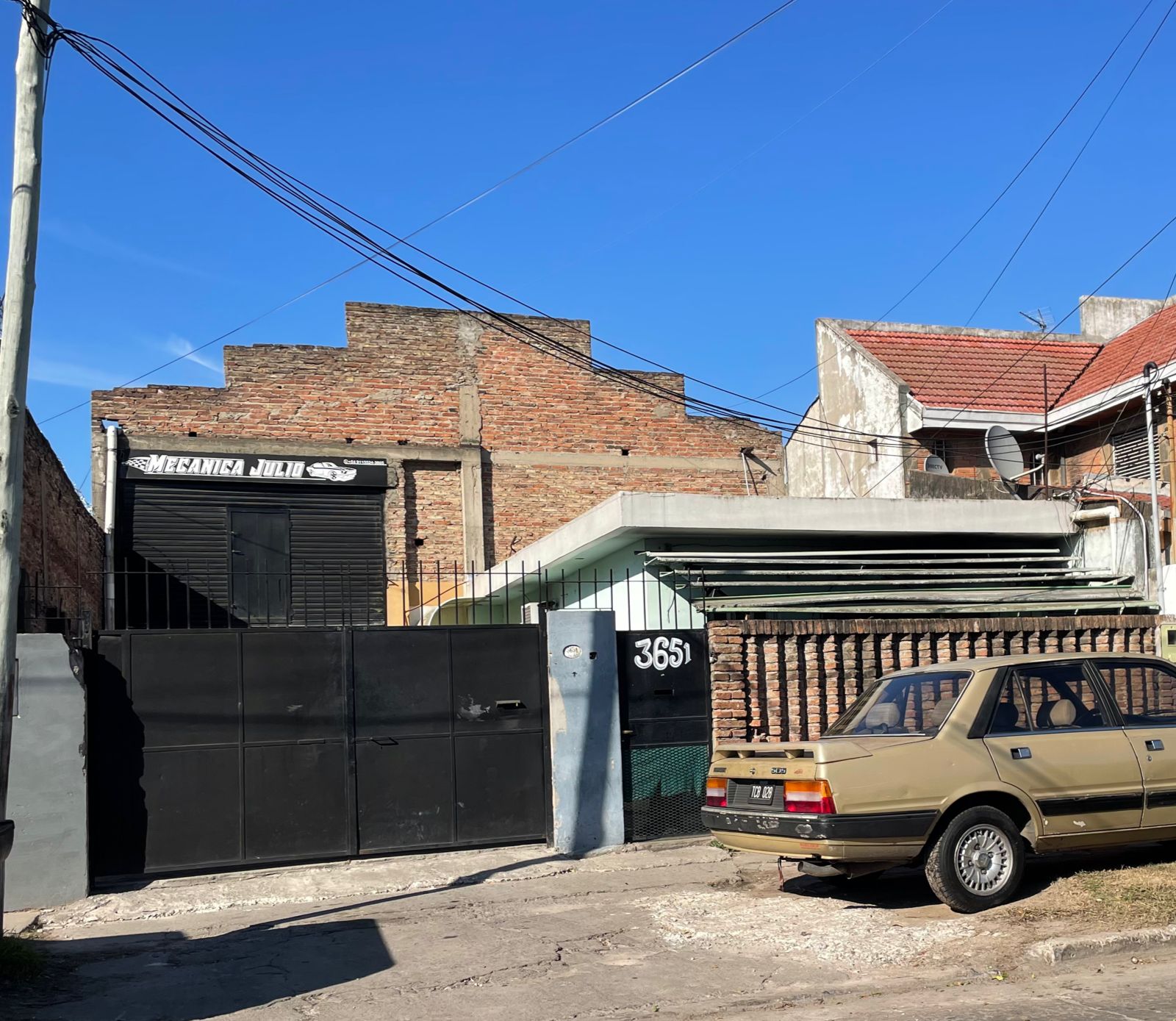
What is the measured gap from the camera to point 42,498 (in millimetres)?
13977

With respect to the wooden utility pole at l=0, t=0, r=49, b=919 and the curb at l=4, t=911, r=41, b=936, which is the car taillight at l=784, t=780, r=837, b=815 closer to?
the wooden utility pole at l=0, t=0, r=49, b=919

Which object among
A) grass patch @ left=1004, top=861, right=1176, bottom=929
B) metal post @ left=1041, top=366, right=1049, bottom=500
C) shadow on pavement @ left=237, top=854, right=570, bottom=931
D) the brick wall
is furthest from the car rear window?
metal post @ left=1041, top=366, right=1049, bottom=500

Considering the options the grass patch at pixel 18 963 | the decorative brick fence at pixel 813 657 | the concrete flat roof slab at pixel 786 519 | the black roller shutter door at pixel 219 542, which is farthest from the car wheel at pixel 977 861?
the black roller shutter door at pixel 219 542

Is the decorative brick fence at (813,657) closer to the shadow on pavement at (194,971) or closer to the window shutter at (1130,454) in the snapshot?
the shadow on pavement at (194,971)

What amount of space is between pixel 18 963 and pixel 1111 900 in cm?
669

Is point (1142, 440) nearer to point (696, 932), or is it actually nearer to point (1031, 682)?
point (1031, 682)

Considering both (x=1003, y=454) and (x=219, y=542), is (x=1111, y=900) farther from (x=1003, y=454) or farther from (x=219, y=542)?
(x=219, y=542)

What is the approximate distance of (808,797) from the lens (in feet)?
25.0

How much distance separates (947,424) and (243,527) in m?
13.2

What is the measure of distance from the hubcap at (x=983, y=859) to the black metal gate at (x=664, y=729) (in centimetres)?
421

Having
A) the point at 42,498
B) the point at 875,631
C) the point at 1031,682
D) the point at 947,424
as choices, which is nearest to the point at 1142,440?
the point at 947,424

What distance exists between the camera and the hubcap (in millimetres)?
7594

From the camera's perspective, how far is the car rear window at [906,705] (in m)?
8.11

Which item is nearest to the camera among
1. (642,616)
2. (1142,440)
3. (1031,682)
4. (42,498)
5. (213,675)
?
(1031,682)
